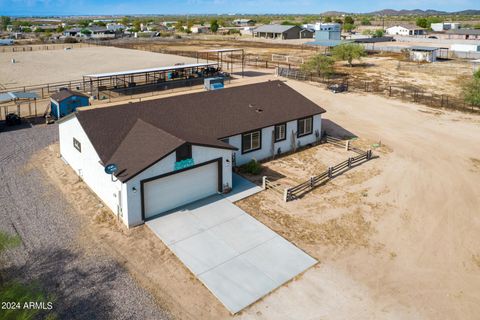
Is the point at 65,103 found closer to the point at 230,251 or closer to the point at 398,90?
the point at 230,251

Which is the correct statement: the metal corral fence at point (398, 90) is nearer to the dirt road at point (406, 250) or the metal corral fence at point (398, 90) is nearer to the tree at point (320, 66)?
the tree at point (320, 66)

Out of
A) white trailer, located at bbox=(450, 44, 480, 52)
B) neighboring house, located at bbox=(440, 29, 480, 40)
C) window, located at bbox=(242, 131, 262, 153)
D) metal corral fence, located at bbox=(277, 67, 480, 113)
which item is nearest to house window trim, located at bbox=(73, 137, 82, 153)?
window, located at bbox=(242, 131, 262, 153)

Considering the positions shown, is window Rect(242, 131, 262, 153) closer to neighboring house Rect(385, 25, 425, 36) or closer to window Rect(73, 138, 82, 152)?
window Rect(73, 138, 82, 152)

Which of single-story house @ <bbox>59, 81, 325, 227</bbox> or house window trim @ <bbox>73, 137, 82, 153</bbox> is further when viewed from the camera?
house window trim @ <bbox>73, 137, 82, 153</bbox>

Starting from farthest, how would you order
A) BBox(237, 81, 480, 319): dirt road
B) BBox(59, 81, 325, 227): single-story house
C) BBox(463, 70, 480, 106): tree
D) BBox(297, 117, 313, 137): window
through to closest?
BBox(463, 70, 480, 106): tree → BBox(297, 117, 313, 137): window → BBox(59, 81, 325, 227): single-story house → BBox(237, 81, 480, 319): dirt road

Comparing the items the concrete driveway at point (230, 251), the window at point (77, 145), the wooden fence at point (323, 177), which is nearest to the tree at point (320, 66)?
the wooden fence at point (323, 177)

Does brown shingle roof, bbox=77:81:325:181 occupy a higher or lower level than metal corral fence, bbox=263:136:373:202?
higher

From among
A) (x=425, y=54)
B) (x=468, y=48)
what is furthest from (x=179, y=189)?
(x=468, y=48)
